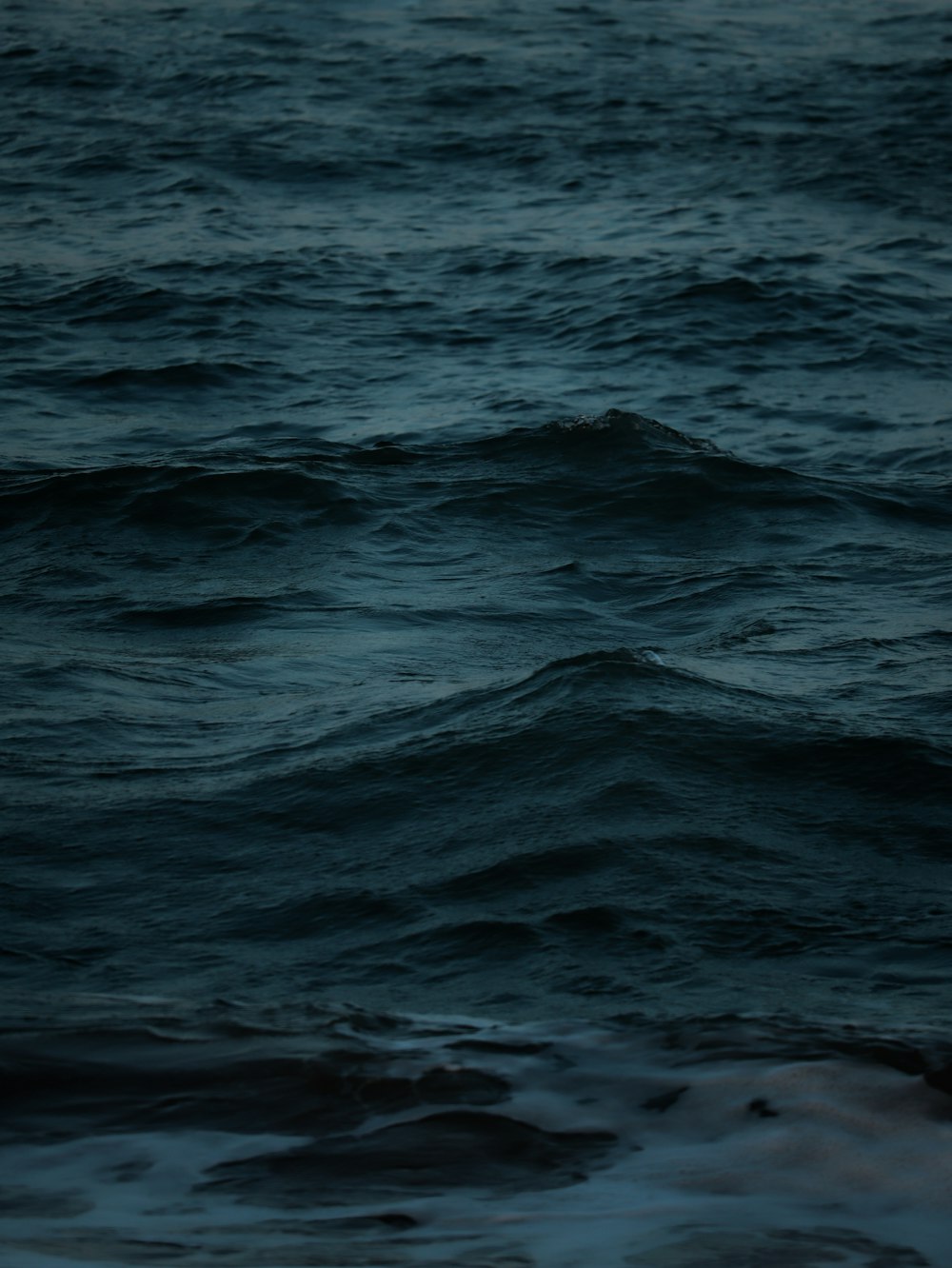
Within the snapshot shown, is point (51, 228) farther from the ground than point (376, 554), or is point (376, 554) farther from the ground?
point (51, 228)

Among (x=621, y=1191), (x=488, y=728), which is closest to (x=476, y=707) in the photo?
(x=488, y=728)

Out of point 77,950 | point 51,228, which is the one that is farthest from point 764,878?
point 51,228

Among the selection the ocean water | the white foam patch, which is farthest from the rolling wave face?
the white foam patch

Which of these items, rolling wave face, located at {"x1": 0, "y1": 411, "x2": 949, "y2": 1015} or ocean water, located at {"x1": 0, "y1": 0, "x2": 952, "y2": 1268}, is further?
rolling wave face, located at {"x1": 0, "y1": 411, "x2": 949, "y2": 1015}

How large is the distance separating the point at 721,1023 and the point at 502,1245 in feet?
3.19

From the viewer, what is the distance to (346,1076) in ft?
12.2

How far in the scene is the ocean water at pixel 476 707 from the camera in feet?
11.4

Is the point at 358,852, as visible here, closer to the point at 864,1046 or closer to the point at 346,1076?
the point at 346,1076

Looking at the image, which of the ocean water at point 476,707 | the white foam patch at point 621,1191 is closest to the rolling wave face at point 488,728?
the ocean water at point 476,707

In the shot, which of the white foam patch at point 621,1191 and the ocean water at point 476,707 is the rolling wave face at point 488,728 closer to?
the ocean water at point 476,707

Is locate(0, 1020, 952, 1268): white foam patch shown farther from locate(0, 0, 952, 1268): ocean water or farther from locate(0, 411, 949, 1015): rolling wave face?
locate(0, 411, 949, 1015): rolling wave face

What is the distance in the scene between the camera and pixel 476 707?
606 cm

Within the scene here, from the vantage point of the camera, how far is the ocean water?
3.47 m

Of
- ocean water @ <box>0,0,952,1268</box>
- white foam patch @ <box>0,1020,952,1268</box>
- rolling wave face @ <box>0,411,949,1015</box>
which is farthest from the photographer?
rolling wave face @ <box>0,411,949,1015</box>
